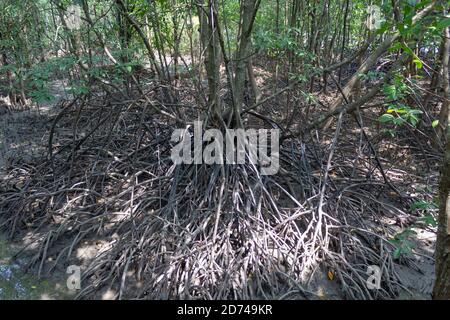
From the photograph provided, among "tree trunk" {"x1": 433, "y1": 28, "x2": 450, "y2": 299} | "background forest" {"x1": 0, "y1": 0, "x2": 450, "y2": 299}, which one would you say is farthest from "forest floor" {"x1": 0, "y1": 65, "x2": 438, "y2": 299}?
"tree trunk" {"x1": 433, "y1": 28, "x2": 450, "y2": 299}

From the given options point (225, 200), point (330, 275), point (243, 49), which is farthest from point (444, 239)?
point (243, 49)

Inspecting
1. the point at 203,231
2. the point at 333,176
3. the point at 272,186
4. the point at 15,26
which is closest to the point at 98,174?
the point at 203,231

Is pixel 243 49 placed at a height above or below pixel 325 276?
above

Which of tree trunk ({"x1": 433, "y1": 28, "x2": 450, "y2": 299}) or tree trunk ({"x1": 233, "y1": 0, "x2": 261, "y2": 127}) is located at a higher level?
tree trunk ({"x1": 233, "y1": 0, "x2": 261, "y2": 127})

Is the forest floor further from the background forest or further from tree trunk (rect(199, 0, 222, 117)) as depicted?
tree trunk (rect(199, 0, 222, 117))

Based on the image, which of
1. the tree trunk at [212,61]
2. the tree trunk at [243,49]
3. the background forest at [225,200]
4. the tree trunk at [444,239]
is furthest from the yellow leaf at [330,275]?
the tree trunk at [212,61]

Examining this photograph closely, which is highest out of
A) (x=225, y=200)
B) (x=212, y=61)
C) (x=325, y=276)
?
(x=212, y=61)

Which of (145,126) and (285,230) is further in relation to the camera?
(145,126)

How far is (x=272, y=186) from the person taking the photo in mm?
3605

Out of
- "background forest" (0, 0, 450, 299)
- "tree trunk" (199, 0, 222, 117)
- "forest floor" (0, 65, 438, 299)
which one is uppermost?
"tree trunk" (199, 0, 222, 117)

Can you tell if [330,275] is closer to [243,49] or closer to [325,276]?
[325,276]

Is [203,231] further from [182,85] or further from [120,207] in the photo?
[182,85]

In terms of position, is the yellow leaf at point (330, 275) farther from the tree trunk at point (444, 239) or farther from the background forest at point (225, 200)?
the tree trunk at point (444, 239)

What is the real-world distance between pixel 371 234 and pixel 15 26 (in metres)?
5.63
